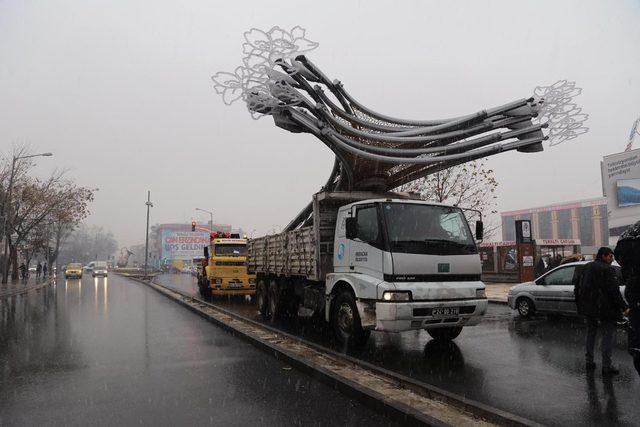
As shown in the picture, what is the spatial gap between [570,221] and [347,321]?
96.4 m

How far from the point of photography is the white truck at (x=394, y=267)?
7.32m

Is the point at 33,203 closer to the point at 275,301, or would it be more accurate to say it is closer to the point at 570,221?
the point at 275,301

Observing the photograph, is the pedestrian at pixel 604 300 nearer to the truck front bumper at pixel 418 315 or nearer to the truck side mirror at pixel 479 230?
the truck front bumper at pixel 418 315

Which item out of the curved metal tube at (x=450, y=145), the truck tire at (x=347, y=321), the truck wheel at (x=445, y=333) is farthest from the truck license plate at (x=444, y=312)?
the curved metal tube at (x=450, y=145)

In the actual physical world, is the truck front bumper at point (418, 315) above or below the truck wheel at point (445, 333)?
above

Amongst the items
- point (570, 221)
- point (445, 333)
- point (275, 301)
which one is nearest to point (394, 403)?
point (445, 333)

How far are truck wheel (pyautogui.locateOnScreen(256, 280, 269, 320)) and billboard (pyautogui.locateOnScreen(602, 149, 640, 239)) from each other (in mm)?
36034

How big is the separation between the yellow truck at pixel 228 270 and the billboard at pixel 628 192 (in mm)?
34082

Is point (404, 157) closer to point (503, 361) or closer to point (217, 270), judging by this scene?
point (503, 361)

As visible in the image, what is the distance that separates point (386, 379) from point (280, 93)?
6.85 meters

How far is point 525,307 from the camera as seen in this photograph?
12031 millimetres

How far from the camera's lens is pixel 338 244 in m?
8.87

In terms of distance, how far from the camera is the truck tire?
7945 mm

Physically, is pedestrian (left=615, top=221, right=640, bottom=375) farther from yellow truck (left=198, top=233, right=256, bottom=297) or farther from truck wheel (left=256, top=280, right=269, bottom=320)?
yellow truck (left=198, top=233, right=256, bottom=297)
